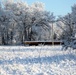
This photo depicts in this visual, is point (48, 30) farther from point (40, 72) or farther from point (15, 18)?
point (40, 72)

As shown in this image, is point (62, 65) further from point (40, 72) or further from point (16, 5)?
point (16, 5)

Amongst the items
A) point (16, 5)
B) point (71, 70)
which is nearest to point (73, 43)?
point (71, 70)

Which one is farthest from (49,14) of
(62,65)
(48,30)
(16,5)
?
(62,65)

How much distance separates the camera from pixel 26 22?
217 feet

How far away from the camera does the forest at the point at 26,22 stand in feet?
212

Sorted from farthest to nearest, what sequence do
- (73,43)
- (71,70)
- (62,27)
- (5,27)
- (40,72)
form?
(62,27), (5,27), (73,43), (71,70), (40,72)

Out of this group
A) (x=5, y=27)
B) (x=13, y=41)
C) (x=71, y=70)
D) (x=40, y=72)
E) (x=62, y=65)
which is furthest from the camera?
(x=13, y=41)

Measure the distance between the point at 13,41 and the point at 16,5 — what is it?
9.83 meters

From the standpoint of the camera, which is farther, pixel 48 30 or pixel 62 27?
pixel 62 27

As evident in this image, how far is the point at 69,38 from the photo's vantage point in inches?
733

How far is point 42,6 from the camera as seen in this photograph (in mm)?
72750

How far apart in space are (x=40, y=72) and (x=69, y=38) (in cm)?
899

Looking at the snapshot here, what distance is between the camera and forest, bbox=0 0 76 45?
6452 cm

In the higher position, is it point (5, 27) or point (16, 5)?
point (16, 5)
